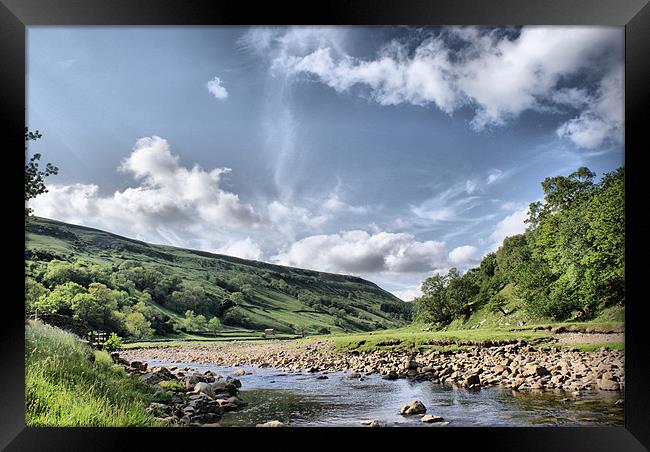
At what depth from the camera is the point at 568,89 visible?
5473 millimetres

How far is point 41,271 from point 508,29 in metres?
6.28

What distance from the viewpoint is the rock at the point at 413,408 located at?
206 inches

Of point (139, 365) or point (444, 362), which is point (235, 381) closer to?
point (139, 365)

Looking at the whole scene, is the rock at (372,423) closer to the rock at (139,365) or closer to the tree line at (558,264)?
the tree line at (558,264)

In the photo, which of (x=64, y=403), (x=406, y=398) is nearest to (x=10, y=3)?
(x=64, y=403)

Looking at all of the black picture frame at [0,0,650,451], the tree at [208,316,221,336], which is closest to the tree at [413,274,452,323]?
the black picture frame at [0,0,650,451]

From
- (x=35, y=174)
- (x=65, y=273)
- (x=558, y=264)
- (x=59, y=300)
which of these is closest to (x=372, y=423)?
(x=558, y=264)

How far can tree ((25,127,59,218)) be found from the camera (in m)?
5.58

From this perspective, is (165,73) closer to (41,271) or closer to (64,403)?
(41,271)

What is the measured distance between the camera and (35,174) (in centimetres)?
562

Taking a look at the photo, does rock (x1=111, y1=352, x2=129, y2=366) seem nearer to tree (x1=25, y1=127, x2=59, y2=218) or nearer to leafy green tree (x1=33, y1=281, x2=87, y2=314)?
leafy green tree (x1=33, y1=281, x2=87, y2=314)

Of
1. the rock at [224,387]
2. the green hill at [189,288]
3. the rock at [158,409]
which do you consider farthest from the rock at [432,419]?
the rock at [158,409]

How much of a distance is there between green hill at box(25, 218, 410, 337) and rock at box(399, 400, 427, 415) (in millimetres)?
1495

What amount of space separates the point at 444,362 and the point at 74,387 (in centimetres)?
434
